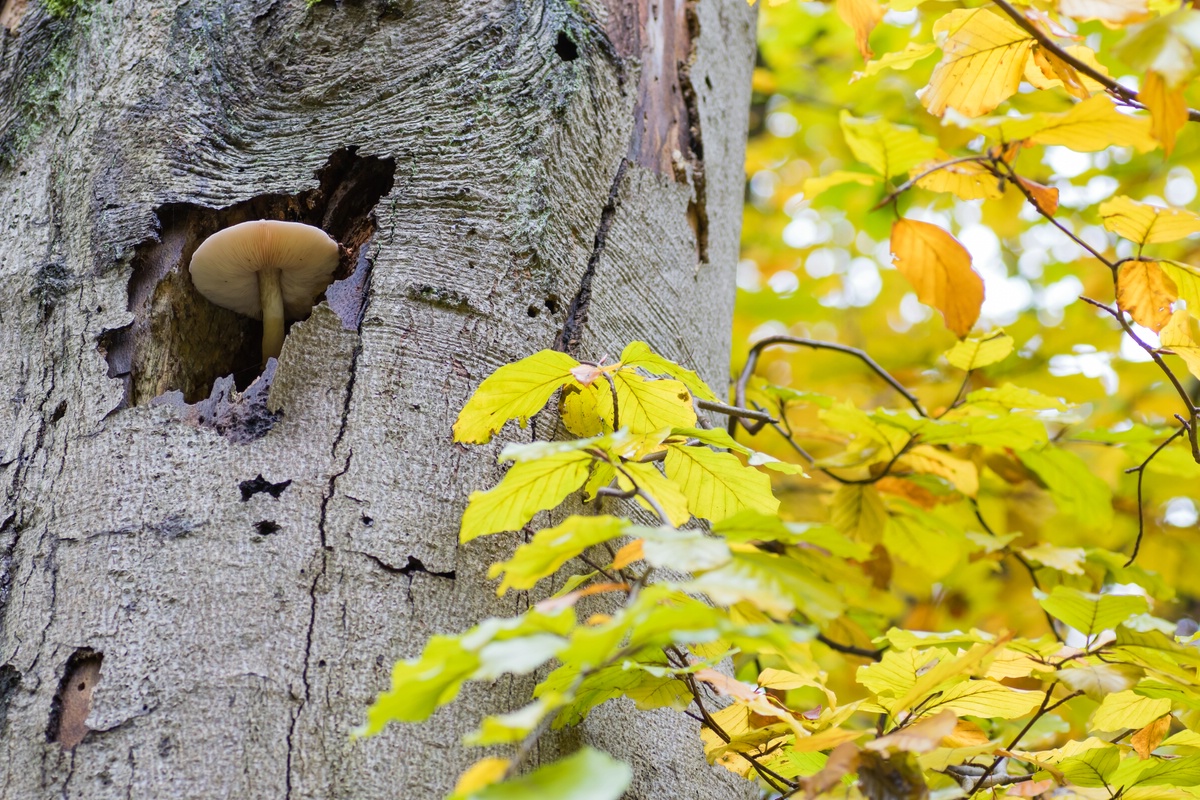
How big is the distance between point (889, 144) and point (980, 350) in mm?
531

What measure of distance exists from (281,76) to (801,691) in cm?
217

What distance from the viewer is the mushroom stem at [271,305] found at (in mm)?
1371

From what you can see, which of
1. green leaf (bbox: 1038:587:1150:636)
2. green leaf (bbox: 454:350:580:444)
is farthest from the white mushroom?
green leaf (bbox: 1038:587:1150:636)

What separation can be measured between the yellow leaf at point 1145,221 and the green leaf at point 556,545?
1068 mm

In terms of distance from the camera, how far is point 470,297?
1.23m

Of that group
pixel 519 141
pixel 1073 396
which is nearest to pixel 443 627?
pixel 519 141

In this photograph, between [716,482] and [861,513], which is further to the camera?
[861,513]

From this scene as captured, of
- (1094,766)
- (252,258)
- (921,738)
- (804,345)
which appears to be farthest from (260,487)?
(804,345)

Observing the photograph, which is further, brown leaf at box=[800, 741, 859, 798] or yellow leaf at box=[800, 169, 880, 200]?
yellow leaf at box=[800, 169, 880, 200]

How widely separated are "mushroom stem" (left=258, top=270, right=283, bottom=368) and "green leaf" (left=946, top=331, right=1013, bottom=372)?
1312mm

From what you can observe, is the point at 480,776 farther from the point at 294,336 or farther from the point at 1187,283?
the point at 1187,283

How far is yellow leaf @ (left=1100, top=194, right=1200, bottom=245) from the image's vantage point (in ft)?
4.43

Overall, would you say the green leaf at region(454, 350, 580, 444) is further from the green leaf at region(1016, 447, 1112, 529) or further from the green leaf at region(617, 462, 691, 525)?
the green leaf at region(1016, 447, 1112, 529)

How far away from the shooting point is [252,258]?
134 centimetres
